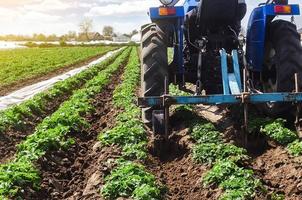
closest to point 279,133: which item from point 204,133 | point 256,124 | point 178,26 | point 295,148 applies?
point 295,148

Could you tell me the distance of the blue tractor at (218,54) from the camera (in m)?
7.26

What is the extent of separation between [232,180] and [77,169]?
2594 mm

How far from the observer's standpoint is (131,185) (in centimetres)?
529

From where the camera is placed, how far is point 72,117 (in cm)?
933

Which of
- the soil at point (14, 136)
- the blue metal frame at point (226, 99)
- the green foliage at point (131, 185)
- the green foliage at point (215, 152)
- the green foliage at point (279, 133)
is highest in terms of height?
the blue metal frame at point (226, 99)

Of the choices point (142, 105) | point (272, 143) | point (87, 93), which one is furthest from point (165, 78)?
point (87, 93)

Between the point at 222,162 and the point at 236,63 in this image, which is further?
the point at 236,63

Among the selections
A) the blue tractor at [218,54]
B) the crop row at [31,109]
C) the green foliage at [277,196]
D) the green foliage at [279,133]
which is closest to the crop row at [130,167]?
the blue tractor at [218,54]

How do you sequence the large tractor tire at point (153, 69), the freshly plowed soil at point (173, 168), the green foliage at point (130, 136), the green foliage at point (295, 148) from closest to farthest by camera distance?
the freshly plowed soil at point (173, 168) → the green foliage at point (295, 148) → the green foliage at point (130, 136) → the large tractor tire at point (153, 69)

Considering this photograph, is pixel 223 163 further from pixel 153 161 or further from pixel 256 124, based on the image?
pixel 256 124

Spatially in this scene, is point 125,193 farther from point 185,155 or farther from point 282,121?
point 282,121

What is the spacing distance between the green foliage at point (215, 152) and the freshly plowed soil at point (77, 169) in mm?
1124

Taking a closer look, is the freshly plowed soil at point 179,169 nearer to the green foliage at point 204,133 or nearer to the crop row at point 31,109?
the green foliage at point 204,133

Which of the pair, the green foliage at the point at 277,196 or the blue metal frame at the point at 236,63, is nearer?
the green foliage at the point at 277,196
